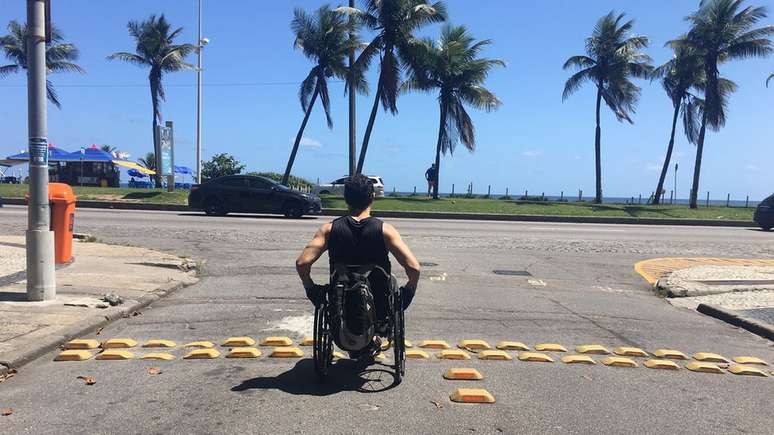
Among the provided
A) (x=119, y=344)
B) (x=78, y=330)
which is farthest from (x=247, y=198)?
(x=119, y=344)

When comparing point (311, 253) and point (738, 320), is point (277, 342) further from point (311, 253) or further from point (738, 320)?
point (738, 320)

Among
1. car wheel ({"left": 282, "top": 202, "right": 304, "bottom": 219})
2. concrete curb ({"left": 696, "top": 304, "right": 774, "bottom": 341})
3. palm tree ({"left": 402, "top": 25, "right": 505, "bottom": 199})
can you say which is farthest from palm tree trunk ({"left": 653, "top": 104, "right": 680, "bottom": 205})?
concrete curb ({"left": 696, "top": 304, "right": 774, "bottom": 341})

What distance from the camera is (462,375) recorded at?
17.4 ft

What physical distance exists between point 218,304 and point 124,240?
7.64 m

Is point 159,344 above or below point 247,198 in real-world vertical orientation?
below

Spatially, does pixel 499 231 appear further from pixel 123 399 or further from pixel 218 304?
pixel 123 399

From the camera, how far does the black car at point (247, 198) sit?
2292 cm

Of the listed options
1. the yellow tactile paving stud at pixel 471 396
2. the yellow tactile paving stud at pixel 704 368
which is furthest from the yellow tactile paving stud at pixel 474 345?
the yellow tactile paving stud at pixel 704 368

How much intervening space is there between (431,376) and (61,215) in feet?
23.3

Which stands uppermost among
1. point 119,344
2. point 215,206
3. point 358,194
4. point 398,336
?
point 358,194

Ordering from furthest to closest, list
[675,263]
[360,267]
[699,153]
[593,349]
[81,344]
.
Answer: [699,153] < [675,263] < [593,349] < [81,344] < [360,267]

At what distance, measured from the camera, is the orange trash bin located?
384 inches

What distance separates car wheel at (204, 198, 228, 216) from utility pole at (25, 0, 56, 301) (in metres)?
15.6

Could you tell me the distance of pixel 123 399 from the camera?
184 inches
